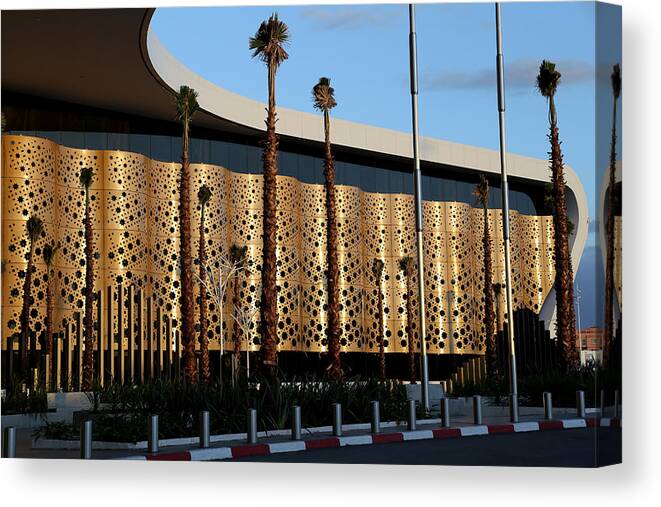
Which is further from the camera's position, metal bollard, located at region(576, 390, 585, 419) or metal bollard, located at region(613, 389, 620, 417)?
metal bollard, located at region(576, 390, 585, 419)

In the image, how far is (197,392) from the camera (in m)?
16.6

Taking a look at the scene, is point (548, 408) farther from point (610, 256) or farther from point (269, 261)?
point (269, 261)

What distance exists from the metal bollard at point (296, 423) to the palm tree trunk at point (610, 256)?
417 cm

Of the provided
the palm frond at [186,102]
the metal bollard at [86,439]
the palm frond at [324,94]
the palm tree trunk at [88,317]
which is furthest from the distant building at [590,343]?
the palm tree trunk at [88,317]

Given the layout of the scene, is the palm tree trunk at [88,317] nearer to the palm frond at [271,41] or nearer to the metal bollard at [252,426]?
the metal bollard at [252,426]

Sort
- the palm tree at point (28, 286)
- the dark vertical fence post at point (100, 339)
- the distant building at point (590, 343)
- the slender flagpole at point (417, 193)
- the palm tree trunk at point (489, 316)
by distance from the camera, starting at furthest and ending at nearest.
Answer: the palm tree at point (28, 286) < the dark vertical fence post at point (100, 339) < the slender flagpole at point (417, 193) < the palm tree trunk at point (489, 316) < the distant building at point (590, 343)

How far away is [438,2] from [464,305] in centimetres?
536

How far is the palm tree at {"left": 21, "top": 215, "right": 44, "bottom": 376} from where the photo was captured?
72.3ft

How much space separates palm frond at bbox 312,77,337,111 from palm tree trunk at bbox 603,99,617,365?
431 centimetres

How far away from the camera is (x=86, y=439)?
14828mm

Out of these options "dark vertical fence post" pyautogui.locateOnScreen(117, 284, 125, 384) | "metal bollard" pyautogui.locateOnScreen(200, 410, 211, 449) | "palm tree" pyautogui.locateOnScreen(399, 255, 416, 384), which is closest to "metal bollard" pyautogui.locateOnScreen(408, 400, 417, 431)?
"palm tree" pyautogui.locateOnScreen(399, 255, 416, 384)

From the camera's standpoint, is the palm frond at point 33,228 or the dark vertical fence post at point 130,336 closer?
the dark vertical fence post at point 130,336

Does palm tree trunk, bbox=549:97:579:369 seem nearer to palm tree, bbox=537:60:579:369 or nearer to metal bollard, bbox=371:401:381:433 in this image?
palm tree, bbox=537:60:579:369

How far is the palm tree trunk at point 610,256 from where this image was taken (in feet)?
46.2
